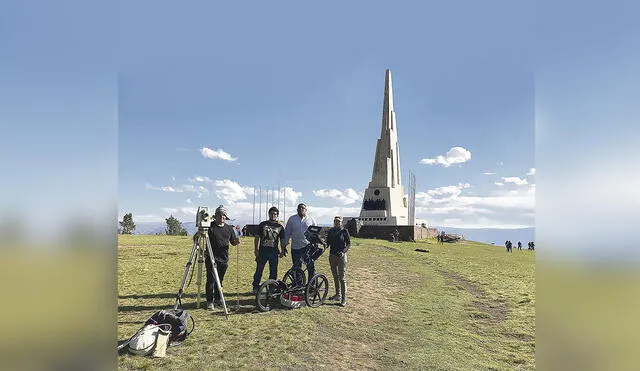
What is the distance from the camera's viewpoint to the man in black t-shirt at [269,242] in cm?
1082

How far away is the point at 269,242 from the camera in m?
10.9

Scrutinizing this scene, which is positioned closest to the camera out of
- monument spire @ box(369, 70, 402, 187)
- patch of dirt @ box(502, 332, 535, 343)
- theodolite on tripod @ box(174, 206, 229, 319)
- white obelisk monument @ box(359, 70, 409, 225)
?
theodolite on tripod @ box(174, 206, 229, 319)

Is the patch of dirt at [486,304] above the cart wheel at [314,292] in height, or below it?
below

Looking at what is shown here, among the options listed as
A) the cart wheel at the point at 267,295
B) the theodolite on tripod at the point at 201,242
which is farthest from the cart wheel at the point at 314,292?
the theodolite on tripod at the point at 201,242

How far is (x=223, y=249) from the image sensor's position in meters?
10.0

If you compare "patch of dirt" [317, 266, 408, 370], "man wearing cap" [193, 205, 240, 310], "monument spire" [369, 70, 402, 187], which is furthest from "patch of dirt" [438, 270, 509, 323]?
"monument spire" [369, 70, 402, 187]

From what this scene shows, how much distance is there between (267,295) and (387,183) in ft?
175

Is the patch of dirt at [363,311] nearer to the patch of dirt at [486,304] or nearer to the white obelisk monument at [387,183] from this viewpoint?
the patch of dirt at [486,304]

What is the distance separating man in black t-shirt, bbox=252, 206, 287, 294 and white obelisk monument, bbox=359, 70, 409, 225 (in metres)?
48.2

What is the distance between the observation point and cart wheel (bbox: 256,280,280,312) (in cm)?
1002

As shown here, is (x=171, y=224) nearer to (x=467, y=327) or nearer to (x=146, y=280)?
(x=146, y=280)

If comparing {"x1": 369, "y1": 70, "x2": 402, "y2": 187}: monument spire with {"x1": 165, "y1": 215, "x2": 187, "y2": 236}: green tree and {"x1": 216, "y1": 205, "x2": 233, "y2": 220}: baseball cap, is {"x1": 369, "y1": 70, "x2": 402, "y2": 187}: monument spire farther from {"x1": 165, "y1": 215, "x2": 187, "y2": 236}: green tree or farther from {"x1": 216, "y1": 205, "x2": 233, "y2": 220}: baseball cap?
{"x1": 165, "y1": 215, "x2": 187, "y2": 236}: green tree

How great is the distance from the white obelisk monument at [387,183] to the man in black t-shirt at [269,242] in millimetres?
48220
